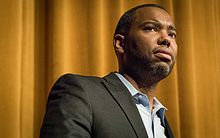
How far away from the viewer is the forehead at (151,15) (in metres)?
1.24

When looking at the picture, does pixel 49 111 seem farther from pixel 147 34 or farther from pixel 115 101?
pixel 147 34

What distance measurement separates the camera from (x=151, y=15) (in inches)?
48.9

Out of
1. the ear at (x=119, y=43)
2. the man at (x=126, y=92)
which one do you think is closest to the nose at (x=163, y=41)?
the man at (x=126, y=92)

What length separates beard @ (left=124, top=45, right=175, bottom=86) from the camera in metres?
1.17

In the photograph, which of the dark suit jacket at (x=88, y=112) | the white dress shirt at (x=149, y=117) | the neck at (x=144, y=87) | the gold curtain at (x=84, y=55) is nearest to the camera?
the dark suit jacket at (x=88, y=112)

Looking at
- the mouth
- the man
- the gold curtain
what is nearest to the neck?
the man

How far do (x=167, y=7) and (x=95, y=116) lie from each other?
98 cm

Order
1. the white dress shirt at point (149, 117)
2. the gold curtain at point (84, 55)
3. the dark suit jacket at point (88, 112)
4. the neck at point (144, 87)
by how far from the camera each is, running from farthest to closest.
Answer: the gold curtain at point (84, 55), the neck at point (144, 87), the white dress shirt at point (149, 117), the dark suit jacket at point (88, 112)

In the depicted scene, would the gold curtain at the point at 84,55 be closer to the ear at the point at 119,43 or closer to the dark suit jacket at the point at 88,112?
the ear at the point at 119,43

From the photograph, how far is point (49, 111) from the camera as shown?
93cm

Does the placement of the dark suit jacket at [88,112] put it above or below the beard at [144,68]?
below

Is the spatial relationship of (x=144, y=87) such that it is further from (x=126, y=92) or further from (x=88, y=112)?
(x=88, y=112)

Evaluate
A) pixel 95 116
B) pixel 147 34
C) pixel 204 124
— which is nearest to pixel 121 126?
pixel 95 116

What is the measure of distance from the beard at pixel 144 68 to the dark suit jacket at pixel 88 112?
0.52 feet
